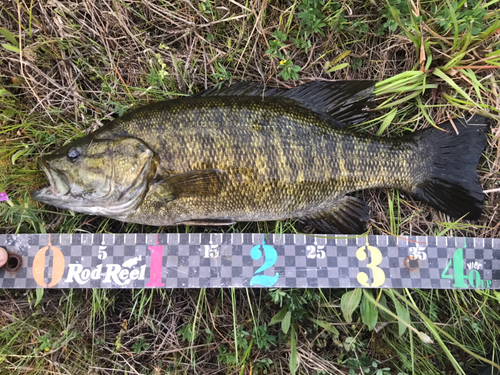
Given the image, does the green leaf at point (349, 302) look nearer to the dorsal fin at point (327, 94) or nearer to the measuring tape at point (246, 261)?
the measuring tape at point (246, 261)

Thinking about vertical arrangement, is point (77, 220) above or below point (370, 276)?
above

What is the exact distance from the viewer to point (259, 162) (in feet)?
7.86

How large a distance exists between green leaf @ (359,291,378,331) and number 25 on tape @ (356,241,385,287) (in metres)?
0.15

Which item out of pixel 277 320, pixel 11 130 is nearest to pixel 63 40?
pixel 11 130

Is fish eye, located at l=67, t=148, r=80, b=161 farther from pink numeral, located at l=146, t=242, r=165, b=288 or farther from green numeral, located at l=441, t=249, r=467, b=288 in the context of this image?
green numeral, located at l=441, t=249, r=467, b=288

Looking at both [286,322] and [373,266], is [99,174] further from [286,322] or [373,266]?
[373,266]

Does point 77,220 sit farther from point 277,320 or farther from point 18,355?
point 277,320

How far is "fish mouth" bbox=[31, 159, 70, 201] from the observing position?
7.63 feet

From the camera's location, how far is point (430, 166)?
105 inches

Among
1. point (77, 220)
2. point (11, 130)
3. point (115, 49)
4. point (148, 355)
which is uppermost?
point (115, 49)

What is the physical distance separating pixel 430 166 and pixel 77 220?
311 cm

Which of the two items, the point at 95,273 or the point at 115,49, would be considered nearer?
the point at 95,273

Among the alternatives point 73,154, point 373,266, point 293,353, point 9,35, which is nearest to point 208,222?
point 73,154

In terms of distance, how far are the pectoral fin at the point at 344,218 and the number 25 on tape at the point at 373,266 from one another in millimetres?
165
